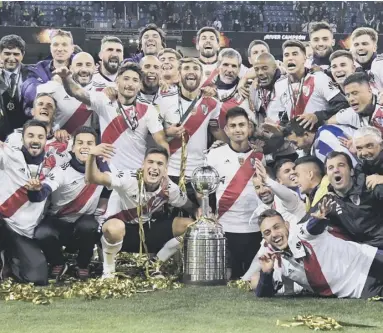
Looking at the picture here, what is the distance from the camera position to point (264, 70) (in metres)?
5.95

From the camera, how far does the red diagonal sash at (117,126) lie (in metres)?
5.71

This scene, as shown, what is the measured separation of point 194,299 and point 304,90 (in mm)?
1923

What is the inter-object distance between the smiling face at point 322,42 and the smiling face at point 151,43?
1.29m

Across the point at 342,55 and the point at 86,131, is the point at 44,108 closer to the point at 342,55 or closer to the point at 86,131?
the point at 86,131

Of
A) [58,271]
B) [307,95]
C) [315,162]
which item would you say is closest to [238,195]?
[315,162]

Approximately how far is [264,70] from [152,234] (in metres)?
1.48

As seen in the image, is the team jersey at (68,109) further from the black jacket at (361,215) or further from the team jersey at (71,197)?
the black jacket at (361,215)

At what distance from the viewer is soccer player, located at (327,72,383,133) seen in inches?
204

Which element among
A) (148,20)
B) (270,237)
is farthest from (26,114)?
(148,20)

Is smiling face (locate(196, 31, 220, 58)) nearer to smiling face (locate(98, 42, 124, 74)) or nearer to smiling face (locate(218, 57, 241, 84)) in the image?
smiling face (locate(218, 57, 241, 84))

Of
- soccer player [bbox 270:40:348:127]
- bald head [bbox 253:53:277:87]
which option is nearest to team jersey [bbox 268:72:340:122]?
soccer player [bbox 270:40:348:127]

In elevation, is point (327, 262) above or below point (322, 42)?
below

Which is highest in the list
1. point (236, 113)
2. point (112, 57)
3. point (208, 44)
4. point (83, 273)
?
point (208, 44)

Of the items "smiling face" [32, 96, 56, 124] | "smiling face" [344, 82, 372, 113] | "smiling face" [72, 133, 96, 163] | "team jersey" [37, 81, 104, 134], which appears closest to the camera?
"smiling face" [344, 82, 372, 113]
